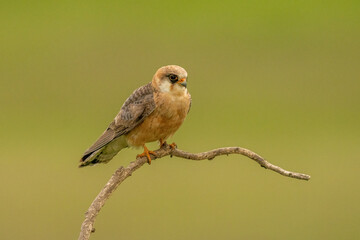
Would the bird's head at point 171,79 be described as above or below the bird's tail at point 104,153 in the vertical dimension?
above

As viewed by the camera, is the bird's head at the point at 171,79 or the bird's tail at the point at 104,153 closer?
the bird's head at the point at 171,79

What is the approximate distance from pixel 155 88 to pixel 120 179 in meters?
1.10

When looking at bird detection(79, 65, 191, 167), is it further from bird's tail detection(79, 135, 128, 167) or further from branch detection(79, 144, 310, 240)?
branch detection(79, 144, 310, 240)

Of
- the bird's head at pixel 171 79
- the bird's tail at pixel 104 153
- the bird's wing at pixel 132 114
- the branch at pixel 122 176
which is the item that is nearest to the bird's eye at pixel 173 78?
the bird's head at pixel 171 79

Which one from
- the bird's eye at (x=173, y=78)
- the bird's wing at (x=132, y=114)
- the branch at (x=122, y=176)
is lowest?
the branch at (x=122, y=176)

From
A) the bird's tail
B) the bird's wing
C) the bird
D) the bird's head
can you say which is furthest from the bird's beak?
the bird's tail

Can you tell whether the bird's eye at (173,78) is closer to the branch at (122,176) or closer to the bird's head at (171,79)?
the bird's head at (171,79)

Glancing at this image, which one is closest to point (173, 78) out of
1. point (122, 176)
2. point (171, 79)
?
point (171, 79)

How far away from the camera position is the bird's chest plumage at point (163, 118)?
370cm

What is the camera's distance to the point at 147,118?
3.79 meters

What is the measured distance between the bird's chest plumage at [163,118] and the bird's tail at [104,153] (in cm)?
13

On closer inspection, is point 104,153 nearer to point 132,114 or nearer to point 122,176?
point 132,114

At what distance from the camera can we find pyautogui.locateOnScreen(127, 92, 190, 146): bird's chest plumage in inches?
146

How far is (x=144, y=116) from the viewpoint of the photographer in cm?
378
